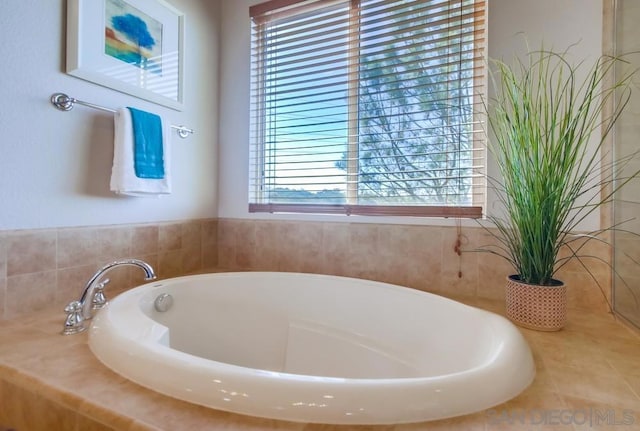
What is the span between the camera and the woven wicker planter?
102 centimetres

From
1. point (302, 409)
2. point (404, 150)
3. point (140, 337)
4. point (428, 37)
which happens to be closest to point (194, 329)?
point (140, 337)

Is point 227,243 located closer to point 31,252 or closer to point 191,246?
point 191,246

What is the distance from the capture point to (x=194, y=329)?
4.60 ft

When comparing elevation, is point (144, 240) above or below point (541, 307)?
above

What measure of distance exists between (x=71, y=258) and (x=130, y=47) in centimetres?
99

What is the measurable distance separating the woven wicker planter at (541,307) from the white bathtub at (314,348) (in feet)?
0.54

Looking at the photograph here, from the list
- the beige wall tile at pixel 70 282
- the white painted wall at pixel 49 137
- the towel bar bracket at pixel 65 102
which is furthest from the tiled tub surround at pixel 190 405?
the towel bar bracket at pixel 65 102

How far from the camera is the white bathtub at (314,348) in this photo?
58 centimetres

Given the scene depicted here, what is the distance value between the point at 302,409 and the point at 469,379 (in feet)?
1.13

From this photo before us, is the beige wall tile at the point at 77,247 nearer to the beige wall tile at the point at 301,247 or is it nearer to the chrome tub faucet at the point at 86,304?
the chrome tub faucet at the point at 86,304

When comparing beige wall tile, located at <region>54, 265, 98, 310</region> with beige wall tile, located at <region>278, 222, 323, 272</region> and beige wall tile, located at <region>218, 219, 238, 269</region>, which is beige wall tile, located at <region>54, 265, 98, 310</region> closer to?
beige wall tile, located at <region>218, 219, 238, 269</region>

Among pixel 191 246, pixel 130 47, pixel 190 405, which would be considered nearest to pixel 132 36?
pixel 130 47

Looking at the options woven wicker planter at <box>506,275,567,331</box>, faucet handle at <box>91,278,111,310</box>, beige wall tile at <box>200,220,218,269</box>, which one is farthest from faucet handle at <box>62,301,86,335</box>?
woven wicker planter at <box>506,275,567,331</box>

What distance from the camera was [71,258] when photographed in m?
1.25
